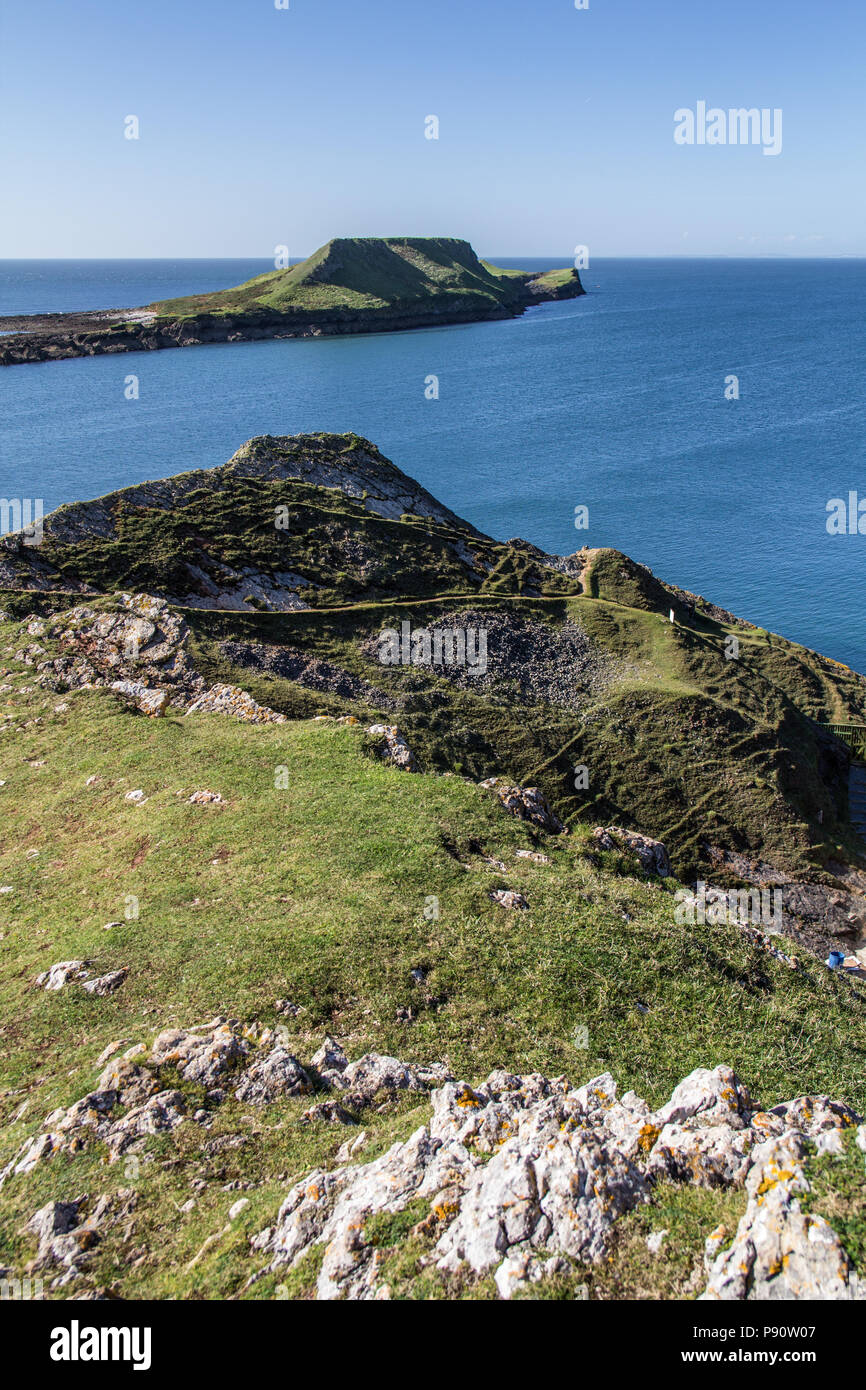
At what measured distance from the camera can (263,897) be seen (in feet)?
74.1

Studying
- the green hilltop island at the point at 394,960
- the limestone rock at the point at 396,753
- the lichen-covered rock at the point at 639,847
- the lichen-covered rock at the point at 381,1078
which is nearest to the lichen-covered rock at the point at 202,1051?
the green hilltop island at the point at 394,960

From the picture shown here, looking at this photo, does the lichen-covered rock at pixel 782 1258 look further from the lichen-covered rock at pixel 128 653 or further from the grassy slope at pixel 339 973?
the lichen-covered rock at pixel 128 653

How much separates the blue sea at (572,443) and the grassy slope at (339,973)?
2373 inches

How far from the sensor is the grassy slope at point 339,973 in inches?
515

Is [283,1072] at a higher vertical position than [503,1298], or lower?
lower

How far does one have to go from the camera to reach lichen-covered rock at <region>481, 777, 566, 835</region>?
32812mm

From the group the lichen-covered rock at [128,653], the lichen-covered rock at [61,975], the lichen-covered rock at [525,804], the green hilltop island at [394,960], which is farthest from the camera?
the lichen-covered rock at [128,653]


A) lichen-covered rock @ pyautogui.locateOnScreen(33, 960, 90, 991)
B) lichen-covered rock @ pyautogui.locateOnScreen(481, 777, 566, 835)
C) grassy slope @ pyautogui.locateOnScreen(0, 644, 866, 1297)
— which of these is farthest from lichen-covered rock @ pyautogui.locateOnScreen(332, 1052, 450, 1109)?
lichen-covered rock @ pyautogui.locateOnScreen(481, 777, 566, 835)

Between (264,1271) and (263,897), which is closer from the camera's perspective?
(264,1271)

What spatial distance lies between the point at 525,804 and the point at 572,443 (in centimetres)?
11412

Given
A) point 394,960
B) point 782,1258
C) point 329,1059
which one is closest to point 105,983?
point 329,1059
